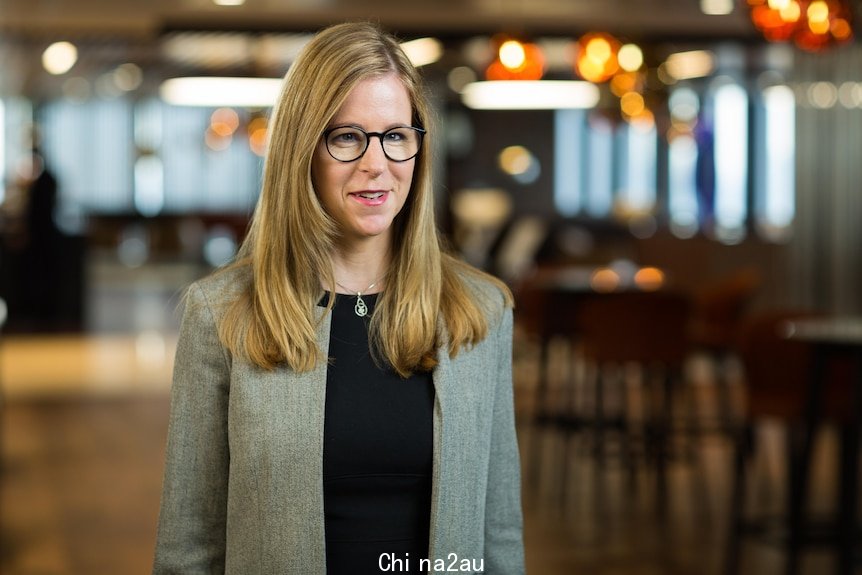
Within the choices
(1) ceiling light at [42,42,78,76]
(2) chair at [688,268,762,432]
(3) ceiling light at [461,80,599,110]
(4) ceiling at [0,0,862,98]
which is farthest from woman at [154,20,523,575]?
(1) ceiling light at [42,42,78,76]

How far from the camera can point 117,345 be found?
13.6 m

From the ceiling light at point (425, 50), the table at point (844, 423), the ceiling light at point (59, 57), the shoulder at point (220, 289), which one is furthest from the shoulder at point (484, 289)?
the ceiling light at point (59, 57)

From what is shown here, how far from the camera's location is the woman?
1.76 m

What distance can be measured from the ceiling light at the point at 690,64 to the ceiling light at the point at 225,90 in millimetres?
5301

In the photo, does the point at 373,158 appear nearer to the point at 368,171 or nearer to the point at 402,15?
the point at 368,171

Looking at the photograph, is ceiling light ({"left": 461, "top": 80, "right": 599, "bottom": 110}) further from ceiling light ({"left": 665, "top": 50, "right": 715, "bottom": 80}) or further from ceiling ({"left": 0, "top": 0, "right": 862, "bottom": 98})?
ceiling ({"left": 0, "top": 0, "right": 862, "bottom": 98})

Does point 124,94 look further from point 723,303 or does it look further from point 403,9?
point 723,303

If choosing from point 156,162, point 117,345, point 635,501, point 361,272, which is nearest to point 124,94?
point 156,162

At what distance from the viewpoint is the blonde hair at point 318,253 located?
5.78ft

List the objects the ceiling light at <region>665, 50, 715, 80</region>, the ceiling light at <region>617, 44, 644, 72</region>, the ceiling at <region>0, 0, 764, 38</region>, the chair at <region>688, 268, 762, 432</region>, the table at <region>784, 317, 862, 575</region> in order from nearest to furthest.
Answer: the table at <region>784, 317, 862, 575</region>, the chair at <region>688, 268, 762, 432</region>, the ceiling light at <region>617, 44, 644, 72</region>, the ceiling at <region>0, 0, 764, 38</region>, the ceiling light at <region>665, 50, 715, 80</region>

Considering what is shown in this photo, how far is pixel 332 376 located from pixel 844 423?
12.9ft

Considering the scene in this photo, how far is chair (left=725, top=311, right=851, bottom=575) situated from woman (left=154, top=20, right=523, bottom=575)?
3.70m

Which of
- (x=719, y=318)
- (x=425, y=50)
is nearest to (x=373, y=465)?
(x=719, y=318)

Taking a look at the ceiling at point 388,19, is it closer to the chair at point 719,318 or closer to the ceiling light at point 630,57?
the ceiling light at point 630,57
